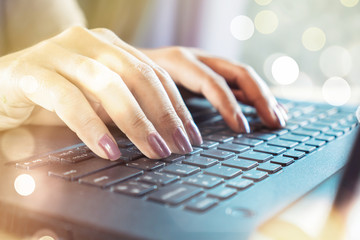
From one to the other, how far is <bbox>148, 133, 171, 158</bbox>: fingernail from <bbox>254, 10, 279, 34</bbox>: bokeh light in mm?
1598

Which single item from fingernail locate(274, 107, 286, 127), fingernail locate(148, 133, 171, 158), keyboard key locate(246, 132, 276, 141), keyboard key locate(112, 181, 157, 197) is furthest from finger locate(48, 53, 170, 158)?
fingernail locate(274, 107, 286, 127)

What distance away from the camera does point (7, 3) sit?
1.24m

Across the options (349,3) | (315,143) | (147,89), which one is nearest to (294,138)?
(315,143)

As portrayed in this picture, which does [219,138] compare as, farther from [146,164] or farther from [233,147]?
[146,164]

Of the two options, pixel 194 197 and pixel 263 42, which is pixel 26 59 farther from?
pixel 263 42

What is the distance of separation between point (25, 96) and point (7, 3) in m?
0.80

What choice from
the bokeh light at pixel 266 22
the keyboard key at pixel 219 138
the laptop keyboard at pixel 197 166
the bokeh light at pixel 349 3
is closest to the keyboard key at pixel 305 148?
the laptop keyboard at pixel 197 166

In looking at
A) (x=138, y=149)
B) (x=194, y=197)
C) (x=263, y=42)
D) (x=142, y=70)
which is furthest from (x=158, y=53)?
(x=263, y=42)

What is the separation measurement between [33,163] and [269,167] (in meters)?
→ 0.28

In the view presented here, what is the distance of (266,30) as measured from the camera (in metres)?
1.96

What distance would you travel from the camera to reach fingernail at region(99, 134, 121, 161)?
0.47m

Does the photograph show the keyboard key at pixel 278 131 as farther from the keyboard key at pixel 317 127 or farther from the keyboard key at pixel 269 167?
the keyboard key at pixel 269 167

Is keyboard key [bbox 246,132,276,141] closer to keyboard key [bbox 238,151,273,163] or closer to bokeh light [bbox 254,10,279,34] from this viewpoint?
keyboard key [bbox 238,151,273,163]

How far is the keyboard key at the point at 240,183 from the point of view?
1.26 feet
